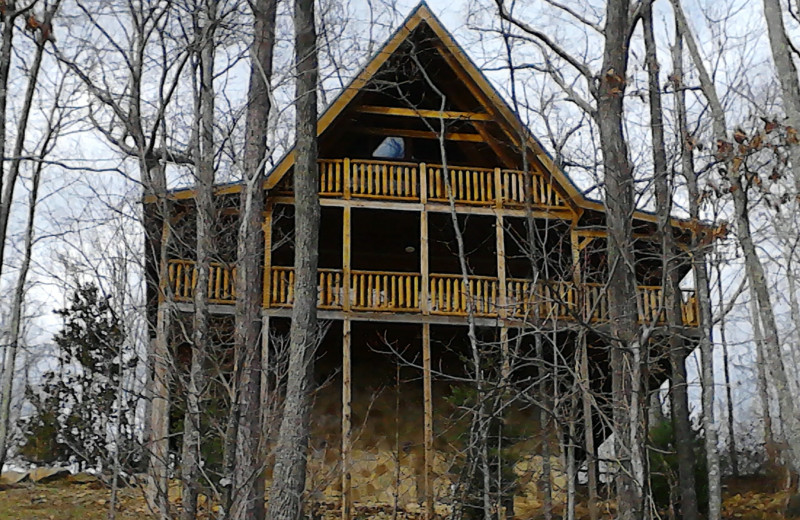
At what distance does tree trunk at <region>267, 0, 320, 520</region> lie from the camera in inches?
457

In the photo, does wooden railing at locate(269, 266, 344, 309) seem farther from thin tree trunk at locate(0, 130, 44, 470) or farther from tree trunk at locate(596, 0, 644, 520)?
tree trunk at locate(596, 0, 644, 520)

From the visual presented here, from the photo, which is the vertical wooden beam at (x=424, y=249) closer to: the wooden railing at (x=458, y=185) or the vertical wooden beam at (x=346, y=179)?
the wooden railing at (x=458, y=185)

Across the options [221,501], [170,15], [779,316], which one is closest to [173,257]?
[170,15]

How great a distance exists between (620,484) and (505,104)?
865 cm

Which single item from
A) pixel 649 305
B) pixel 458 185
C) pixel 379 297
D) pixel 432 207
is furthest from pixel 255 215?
pixel 649 305

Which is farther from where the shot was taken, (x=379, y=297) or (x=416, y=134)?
(x=416, y=134)

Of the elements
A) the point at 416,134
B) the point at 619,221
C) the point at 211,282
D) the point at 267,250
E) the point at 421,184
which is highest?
the point at 416,134

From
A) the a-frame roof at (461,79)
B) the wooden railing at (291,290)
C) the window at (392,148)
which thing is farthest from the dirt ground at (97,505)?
the window at (392,148)

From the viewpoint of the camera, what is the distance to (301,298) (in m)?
12.7

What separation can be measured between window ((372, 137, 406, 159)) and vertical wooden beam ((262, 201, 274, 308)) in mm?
3313

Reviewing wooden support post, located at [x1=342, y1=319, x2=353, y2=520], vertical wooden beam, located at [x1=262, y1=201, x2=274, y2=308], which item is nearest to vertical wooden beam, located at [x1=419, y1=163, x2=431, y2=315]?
wooden support post, located at [x1=342, y1=319, x2=353, y2=520]

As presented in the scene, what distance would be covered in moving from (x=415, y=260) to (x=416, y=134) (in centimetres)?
265

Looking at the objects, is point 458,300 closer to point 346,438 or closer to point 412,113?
point 346,438

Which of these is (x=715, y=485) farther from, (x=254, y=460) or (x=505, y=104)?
(x=254, y=460)
